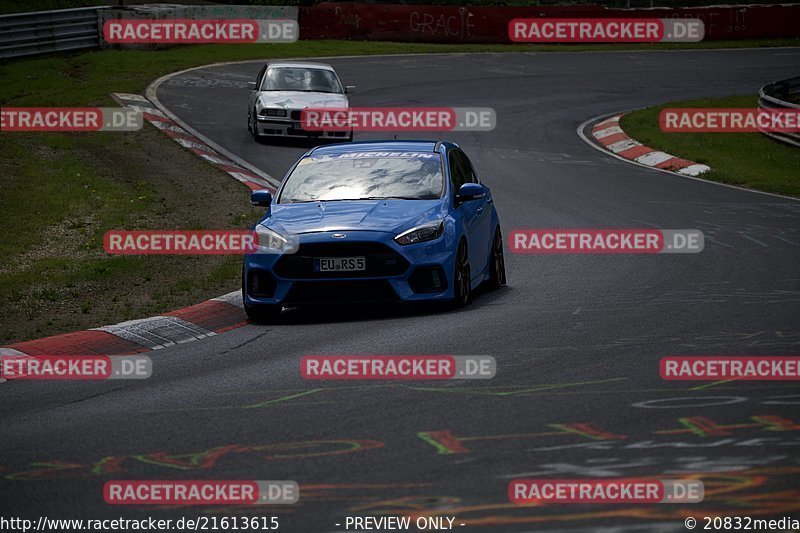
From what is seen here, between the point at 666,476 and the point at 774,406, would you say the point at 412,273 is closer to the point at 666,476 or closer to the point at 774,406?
the point at 774,406

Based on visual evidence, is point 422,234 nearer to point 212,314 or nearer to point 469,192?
point 469,192

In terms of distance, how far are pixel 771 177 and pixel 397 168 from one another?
1185 centimetres

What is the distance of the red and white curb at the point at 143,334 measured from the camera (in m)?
10.3

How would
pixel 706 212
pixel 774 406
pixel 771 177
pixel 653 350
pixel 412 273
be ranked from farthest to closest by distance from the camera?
1. pixel 771 177
2. pixel 706 212
3. pixel 412 273
4. pixel 653 350
5. pixel 774 406

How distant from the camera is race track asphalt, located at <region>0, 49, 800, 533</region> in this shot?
5.76 metres

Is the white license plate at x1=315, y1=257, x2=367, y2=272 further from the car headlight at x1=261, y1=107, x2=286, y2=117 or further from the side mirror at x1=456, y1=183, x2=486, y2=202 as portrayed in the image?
the car headlight at x1=261, y1=107, x2=286, y2=117

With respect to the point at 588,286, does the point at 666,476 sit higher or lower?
higher

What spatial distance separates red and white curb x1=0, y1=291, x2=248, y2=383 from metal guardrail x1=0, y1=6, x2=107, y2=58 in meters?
26.6

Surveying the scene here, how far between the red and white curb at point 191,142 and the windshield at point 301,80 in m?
2.15

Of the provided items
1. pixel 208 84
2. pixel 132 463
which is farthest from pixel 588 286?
pixel 208 84

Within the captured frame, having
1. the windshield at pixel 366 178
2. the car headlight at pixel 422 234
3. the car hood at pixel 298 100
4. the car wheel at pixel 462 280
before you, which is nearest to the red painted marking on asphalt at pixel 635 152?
the car hood at pixel 298 100

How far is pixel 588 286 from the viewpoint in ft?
41.8

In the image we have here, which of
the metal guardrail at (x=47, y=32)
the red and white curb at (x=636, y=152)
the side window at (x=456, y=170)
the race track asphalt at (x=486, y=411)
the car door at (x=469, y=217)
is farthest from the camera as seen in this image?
the metal guardrail at (x=47, y=32)

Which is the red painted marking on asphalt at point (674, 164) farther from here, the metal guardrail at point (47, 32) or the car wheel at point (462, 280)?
the metal guardrail at point (47, 32)
